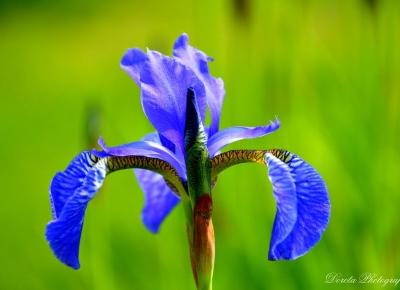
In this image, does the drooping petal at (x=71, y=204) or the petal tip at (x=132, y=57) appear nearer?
the drooping petal at (x=71, y=204)

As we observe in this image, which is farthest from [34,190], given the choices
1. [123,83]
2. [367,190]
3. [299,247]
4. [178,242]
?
[299,247]

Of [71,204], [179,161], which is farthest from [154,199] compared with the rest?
[71,204]

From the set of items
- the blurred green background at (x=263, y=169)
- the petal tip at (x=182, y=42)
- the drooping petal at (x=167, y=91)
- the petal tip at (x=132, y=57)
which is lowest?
the blurred green background at (x=263, y=169)

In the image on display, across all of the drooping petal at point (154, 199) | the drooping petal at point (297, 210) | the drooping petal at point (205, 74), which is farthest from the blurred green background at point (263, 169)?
the drooping petal at point (297, 210)

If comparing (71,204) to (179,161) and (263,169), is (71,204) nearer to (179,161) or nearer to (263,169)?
(179,161)

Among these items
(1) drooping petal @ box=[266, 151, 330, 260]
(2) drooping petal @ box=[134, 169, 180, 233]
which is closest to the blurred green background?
(2) drooping petal @ box=[134, 169, 180, 233]

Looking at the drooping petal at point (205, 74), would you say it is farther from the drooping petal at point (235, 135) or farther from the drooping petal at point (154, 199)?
the drooping petal at point (154, 199)
